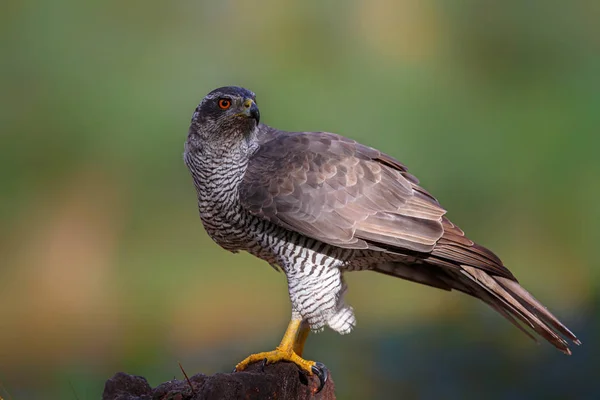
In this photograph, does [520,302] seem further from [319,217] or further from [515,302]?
[319,217]

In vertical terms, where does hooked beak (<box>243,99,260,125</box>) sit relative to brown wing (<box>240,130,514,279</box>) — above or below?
above

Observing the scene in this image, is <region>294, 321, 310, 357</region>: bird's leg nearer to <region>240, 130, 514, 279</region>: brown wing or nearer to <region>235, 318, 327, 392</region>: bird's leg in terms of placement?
<region>235, 318, 327, 392</region>: bird's leg

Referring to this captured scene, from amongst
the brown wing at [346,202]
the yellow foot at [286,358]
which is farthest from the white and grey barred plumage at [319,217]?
the yellow foot at [286,358]

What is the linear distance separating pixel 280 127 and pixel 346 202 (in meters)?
2.81

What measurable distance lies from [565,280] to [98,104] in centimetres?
425

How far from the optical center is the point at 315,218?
3564 mm

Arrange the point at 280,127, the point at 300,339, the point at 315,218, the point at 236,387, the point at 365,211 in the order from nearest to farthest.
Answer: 1. the point at 236,387
2. the point at 315,218
3. the point at 365,211
4. the point at 300,339
5. the point at 280,127

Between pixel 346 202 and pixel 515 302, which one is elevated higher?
pixel 346 202

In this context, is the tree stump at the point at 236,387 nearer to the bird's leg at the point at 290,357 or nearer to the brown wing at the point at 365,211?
the bird's leg at the point at 290,357

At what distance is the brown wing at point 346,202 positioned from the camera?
3568mm

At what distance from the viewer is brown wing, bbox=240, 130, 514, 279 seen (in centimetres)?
357

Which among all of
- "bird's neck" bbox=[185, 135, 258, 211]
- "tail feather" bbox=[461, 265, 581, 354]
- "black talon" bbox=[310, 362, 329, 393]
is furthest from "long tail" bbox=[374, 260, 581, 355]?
"bird's neck" bbox=[185, 135, 258, 211]

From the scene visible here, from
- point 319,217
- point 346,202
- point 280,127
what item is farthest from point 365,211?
point 280,127

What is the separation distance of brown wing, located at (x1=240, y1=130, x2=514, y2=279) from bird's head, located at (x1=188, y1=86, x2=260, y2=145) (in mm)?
170
